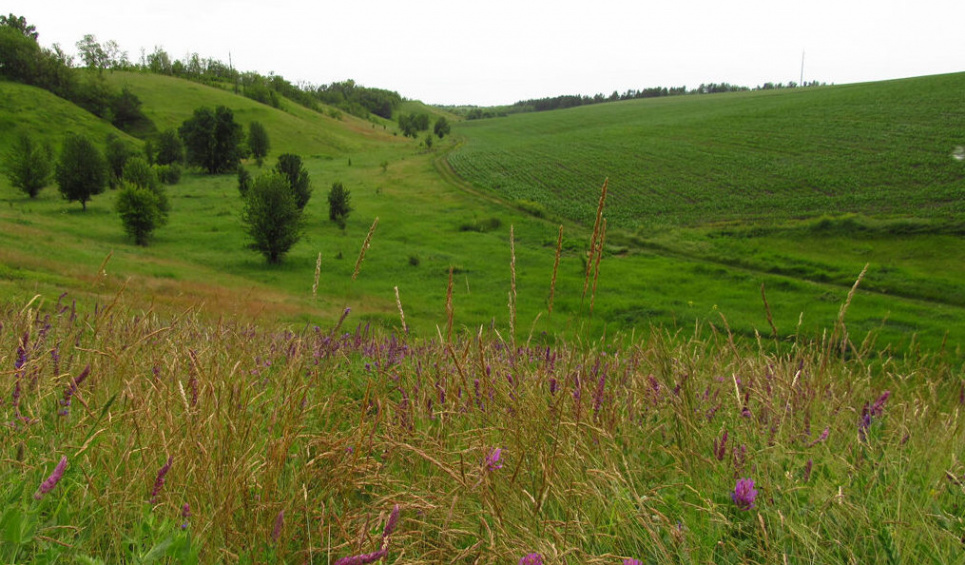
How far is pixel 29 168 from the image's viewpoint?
160 ft

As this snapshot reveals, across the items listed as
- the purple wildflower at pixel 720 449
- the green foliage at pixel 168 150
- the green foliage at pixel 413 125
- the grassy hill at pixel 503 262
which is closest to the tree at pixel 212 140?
the green foliage at pixel 168 150

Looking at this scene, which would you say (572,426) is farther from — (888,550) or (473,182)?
(473,182)

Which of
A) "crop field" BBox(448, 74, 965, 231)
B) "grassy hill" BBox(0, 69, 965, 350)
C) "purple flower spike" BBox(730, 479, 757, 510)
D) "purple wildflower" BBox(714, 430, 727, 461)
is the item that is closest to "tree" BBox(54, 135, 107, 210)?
"grassy hill" BBox(0, 69, 965, 350)

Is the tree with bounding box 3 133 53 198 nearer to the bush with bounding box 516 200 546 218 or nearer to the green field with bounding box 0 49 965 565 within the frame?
the green field with bounding box 0 49 965 565

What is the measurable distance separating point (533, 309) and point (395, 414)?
26.6m

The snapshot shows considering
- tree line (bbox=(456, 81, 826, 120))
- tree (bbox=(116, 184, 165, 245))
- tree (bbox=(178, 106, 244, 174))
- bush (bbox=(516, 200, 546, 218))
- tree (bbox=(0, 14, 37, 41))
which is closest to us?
tree (bbox=(116, 184, 165, 245))

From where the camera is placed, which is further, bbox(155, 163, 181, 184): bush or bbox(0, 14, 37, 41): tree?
bbox(0, 14, 37, 41): tree

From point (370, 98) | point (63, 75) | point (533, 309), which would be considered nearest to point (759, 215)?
point (533, 309)

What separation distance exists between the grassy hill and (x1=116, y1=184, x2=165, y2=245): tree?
1217 mm

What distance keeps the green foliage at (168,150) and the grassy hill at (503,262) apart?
789 cm

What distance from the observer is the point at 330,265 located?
120 ft

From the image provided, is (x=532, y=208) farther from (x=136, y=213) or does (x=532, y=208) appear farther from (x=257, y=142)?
(x=257, y=142)

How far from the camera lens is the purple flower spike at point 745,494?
1729mm

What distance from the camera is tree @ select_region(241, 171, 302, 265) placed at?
37.1 metres
